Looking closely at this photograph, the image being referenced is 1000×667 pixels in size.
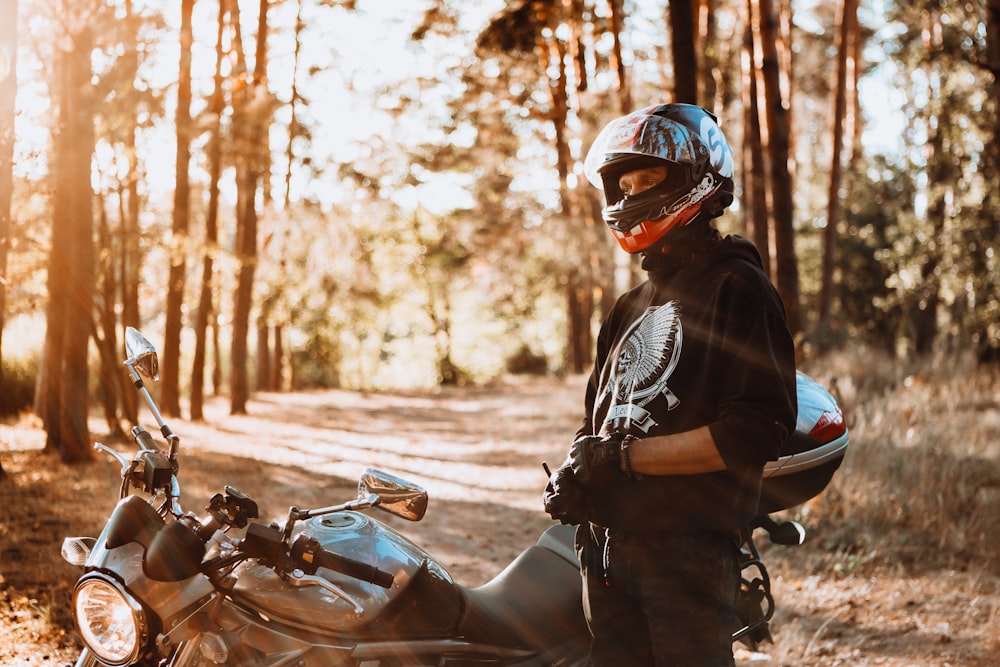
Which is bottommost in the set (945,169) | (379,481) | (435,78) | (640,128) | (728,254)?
(379,481)

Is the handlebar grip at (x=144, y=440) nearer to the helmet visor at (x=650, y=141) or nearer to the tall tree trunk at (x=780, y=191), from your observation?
the helmet visor at (x=650, y=141)

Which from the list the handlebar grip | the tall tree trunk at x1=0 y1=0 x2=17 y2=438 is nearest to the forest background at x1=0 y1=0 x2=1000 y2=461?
the tall tree trunk at x1=0 y1=0 x2=17 y2=438

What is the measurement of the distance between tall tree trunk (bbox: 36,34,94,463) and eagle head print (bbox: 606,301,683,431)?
25.1ft

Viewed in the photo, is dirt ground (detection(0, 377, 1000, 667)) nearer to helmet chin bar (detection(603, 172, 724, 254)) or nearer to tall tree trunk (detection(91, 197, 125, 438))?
tall tree trunk (detection(91, 197, 125, 438))

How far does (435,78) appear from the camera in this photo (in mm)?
25062

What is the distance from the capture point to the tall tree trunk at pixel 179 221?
12.8m

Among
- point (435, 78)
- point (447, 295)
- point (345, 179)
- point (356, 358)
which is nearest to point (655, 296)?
point (345, 179)

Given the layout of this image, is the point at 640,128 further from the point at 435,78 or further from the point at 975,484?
the point at 435,78

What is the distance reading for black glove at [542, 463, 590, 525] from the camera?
2496 millimetres

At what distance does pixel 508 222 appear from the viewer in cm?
2520

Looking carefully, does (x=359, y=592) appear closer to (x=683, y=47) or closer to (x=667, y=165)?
(x=667, y=165)

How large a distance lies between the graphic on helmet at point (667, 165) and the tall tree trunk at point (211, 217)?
11.2 metres

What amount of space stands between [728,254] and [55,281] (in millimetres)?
8577

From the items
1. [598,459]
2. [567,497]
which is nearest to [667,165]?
[598,459]
